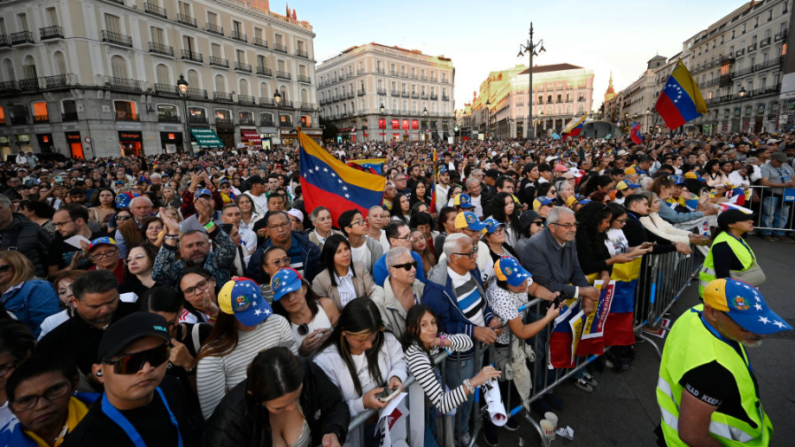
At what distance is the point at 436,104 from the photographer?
70500 millimetres

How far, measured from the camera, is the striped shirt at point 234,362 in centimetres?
221

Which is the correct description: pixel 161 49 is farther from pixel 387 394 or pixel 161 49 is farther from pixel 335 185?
pixel 387 394

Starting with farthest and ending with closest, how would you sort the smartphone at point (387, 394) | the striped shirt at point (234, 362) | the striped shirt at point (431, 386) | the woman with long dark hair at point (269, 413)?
the striped shirt at point (431, 386) → the striped shirt at point (234, 362) → the smartphone at point (387, 394) → the woman with long dark hair at point (269, 413)

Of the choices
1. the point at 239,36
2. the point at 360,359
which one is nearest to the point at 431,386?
the point at 360,359

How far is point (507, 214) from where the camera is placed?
16.2 ft

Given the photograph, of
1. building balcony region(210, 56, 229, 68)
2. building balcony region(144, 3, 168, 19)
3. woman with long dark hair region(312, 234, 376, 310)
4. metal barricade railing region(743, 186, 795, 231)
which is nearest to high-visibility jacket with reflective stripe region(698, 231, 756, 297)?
woman with long dark hair region(312, 234, 376, 310)

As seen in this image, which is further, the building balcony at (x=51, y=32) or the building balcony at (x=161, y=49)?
the building balcony at (x=161, y=49)

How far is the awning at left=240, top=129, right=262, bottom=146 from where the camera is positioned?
3497cm

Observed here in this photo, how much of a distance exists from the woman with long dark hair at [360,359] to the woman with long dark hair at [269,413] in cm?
30

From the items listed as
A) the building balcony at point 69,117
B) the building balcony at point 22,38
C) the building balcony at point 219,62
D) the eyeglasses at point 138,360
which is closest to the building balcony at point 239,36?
the building balcony at point 219,62

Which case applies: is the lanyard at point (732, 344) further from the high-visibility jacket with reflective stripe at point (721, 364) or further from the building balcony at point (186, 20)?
the building balcony at point (186, 20)

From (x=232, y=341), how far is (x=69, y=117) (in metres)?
35.6

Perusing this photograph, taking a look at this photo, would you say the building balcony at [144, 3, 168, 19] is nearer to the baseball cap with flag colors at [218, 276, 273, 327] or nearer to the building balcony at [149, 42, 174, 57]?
the building balcony at [149, 42, 174, 57]

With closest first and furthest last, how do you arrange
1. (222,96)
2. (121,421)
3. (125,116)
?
(121,421), (125,116), (222,96)
